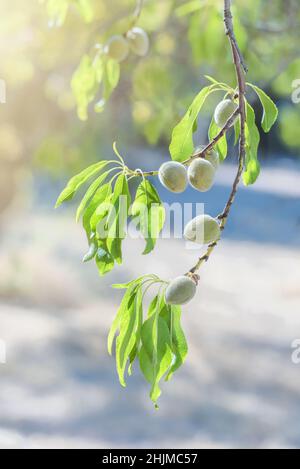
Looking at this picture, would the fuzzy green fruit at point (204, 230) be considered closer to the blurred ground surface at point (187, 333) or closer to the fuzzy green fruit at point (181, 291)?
the fuzzy green fruit at point (181, 291)

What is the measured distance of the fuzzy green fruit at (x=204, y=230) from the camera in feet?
1.27

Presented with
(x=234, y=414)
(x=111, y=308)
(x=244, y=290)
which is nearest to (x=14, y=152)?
(x=111, y=308)

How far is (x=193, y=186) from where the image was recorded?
39cm

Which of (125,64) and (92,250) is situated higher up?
(125,64)

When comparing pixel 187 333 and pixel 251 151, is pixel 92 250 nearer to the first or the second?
pixel 251 151

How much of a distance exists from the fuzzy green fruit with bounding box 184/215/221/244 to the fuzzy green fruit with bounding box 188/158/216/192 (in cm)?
2

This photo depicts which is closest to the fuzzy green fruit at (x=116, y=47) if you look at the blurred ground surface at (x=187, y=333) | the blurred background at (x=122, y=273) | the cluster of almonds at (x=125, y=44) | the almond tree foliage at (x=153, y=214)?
the cluster of almonds at (x=125, y=44)

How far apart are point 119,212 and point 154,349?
80 millimetres

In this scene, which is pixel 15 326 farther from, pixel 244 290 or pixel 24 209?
pixel 244 290

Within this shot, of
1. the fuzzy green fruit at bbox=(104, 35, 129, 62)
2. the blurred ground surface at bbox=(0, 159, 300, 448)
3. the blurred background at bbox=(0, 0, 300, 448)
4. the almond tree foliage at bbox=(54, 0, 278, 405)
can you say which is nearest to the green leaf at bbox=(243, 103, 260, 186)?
the almond tree foliage at bbox=(54, 0, 278, 405)

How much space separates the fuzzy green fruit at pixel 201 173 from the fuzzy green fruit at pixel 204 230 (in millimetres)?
16

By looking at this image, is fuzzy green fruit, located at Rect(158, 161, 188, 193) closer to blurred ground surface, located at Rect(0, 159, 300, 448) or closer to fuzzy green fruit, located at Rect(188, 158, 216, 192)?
fuzzy green fruit, located at Rect(188, 158, 216, 192)

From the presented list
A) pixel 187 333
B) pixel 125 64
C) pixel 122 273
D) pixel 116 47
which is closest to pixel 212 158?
pixel 116 47

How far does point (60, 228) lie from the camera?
273 centimetres
